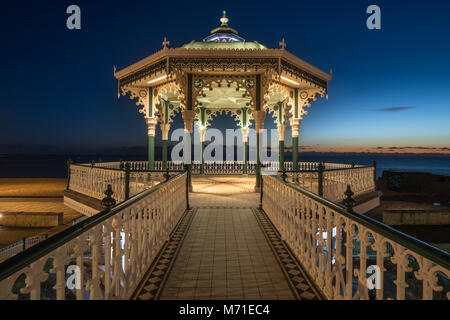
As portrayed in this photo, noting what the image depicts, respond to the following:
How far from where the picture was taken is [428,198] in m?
16.1

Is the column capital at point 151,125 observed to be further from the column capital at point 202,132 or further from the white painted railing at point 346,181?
the white painted railing at point 346,181

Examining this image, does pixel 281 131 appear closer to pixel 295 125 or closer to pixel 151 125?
pixel 295 125

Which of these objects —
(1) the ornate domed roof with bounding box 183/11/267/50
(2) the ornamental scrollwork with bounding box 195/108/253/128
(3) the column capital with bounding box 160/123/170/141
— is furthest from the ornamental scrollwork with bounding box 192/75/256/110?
(2) the ornamental scrollwork with bounding box 195/108/253/128

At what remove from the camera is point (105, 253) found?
2352 mm

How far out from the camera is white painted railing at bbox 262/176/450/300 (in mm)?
1463

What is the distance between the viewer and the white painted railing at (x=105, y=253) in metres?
1.36

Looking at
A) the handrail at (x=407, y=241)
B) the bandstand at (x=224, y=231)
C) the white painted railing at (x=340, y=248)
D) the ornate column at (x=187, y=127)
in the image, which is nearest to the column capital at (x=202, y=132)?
the bandstand at (x=224, y=231)

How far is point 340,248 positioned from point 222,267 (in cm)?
171

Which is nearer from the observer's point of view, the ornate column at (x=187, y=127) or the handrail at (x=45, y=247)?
the handrail at (x=45, y=247)

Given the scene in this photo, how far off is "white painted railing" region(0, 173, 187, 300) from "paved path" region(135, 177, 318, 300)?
28 cm

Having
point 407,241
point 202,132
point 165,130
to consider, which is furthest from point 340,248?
point 202,132

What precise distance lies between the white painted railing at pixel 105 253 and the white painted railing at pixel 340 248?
2.05 metres

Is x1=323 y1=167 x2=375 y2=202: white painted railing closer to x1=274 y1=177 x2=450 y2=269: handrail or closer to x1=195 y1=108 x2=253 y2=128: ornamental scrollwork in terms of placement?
x1=274 y1=177 x2=450 y2=269: handrail

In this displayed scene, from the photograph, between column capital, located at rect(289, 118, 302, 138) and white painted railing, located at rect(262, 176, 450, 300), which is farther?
column capital, located at rect(289, 118, 302, 138)
